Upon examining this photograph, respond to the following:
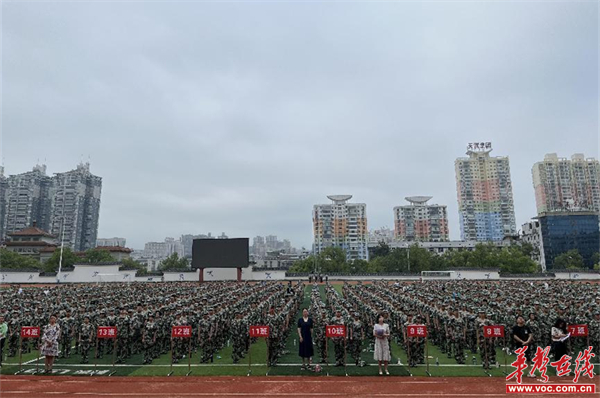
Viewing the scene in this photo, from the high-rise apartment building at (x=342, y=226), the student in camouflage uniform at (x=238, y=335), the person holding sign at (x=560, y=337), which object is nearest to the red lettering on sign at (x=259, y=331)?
the student in camouflage uniform at (x=238, y=335)

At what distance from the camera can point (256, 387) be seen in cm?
873

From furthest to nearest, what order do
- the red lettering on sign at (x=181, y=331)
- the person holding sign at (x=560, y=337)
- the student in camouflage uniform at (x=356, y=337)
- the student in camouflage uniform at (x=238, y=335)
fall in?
the student in camouflage uniform at (x=238, y=335) < the student in camouflage uniform at (x=356, y=337) < the red lettering on sign at (x=181, y=331) < the person holding sign at (x=560, y=337)

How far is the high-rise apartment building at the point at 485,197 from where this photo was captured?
129 meters

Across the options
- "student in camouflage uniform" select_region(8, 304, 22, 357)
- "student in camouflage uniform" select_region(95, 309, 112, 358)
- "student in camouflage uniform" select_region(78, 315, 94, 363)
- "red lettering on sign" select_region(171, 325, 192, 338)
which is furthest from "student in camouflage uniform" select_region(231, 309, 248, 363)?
"student in camouflage uniform" select_region(8, 304, 22, 357)

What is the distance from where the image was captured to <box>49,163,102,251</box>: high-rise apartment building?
116 meters

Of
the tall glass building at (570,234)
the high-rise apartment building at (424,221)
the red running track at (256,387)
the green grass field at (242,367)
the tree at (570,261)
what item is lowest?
the green grass field at (242,367)

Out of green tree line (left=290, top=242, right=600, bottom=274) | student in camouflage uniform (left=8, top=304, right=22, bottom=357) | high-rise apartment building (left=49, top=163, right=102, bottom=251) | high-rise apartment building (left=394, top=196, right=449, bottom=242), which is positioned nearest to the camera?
student in camouflage uniform (left=8, top=304, right=22, bottom=357)

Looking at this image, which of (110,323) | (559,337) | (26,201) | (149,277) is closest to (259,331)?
(110,323)

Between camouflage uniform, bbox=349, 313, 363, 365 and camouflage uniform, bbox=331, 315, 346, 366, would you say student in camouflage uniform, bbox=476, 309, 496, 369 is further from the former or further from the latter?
camouflage uniform, bbox=331, 315, 346, 366

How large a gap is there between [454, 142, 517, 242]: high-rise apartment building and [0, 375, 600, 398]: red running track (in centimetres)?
13379

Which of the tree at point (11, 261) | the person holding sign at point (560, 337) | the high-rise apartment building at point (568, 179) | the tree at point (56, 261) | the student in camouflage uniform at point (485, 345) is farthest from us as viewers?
the high-rise apartment building at point (568, 179)

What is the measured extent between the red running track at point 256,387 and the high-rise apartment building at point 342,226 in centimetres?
11170

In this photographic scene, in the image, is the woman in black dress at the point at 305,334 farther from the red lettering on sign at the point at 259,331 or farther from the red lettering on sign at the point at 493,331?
the red lettering on sign at the point at 493,331

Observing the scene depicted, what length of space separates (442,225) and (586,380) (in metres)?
126
